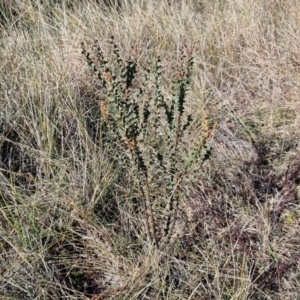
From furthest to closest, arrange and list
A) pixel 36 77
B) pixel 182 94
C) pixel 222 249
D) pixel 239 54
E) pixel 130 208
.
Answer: pixel 239 54
pixel 36 77
pixel 130 208
pixel 222 249
pixel 182 94

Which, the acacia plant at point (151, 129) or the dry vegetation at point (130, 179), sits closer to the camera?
the acacia plant at point (151, 129)

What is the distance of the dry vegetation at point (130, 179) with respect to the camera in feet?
5.57

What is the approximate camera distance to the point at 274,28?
9.75 feet

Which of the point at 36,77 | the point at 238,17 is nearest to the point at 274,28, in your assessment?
the point at 238,17

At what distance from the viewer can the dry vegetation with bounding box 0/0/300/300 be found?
1696 mm

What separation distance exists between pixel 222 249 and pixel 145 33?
171cm

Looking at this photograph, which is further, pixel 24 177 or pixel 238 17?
pixel 238 17

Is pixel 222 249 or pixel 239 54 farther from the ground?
pixel 239 54

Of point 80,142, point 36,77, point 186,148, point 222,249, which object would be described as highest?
point 36,77

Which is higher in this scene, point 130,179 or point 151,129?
point 151,129

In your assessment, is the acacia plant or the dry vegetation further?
the dry vegetation

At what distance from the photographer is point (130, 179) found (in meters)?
2.03

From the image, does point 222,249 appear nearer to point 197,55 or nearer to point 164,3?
point 197,55

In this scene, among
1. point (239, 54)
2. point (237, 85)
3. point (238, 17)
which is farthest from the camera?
point (238, 17)
